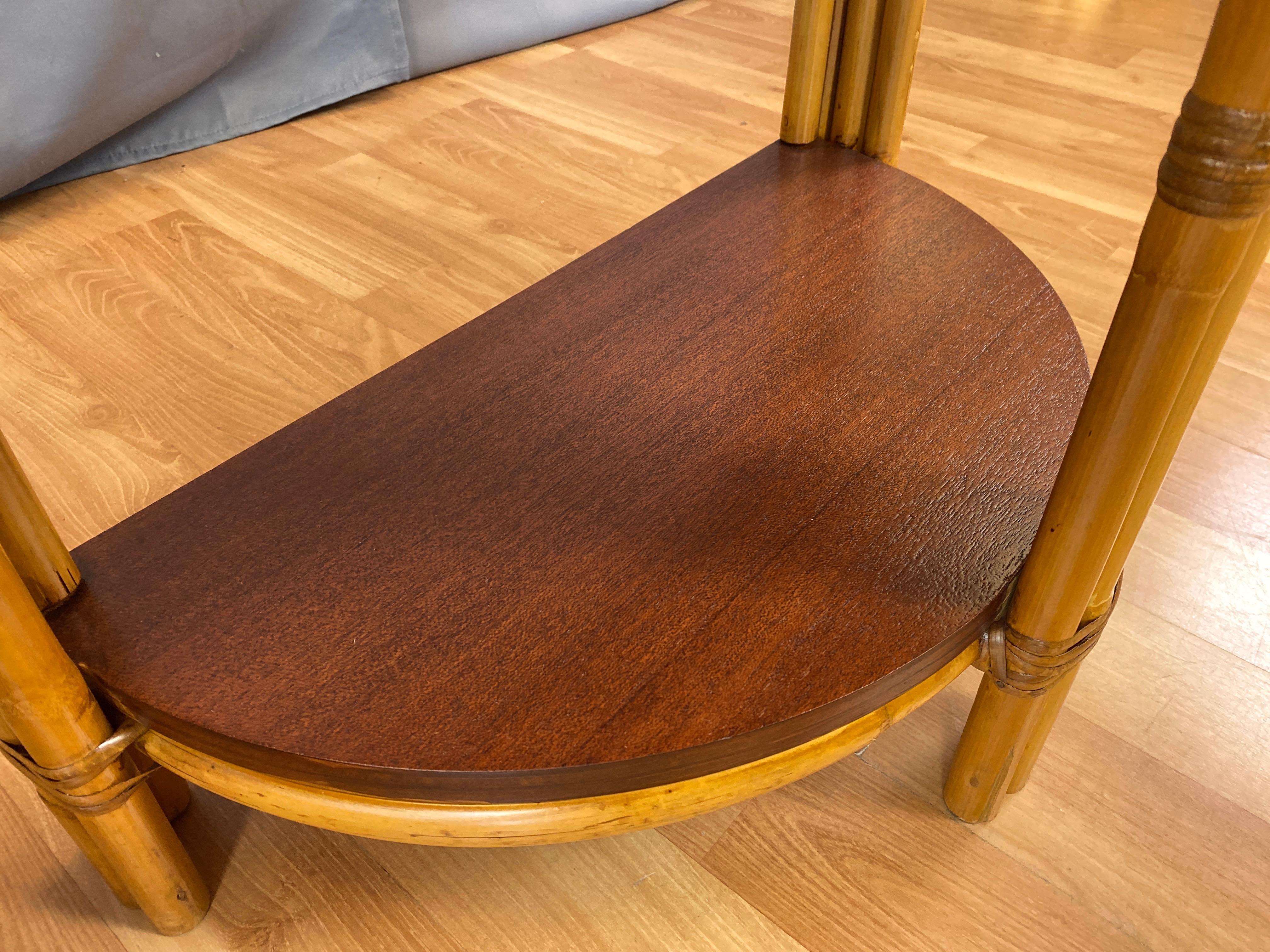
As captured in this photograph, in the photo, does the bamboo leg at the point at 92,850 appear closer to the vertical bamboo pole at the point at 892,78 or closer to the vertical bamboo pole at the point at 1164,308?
the vertical bamboo pole at the point at 1164,308

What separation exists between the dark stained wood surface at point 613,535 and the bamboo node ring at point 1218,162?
202 mm

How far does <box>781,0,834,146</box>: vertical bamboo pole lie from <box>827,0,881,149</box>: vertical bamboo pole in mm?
12

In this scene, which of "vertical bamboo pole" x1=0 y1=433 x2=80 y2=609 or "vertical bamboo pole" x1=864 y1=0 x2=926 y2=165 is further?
"vertical bamboo pole" x1=864 y1=0 x2=926 y2=165

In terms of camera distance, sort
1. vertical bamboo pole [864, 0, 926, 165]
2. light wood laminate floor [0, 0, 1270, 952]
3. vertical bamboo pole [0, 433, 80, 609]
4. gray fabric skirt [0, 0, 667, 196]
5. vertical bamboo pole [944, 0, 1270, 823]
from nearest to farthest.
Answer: vertical bamboo pole [944, 0, 1270, 823] → vertical bamboo pole [0, 433, 80, 609] → light wood laminate floor [0, 0, 1270, 952] → vertical bamboo pole [864, 0, 926, 165] → gray fabric skirt [0, 0, 667, 196]

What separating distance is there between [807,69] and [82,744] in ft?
2.02

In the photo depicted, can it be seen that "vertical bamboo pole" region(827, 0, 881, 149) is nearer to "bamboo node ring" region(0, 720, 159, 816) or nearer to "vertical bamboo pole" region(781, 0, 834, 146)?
"vertical bamboo pole" region(781, 0, 834, 146)

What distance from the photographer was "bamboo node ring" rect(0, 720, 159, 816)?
43cm

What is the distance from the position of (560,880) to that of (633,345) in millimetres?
311

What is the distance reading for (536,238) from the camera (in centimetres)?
110

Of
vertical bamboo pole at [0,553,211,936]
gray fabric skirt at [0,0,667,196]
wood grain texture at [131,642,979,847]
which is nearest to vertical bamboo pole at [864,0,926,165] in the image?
wood grain texture at [131,642,979,847]

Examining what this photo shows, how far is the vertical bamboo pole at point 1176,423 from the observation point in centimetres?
34

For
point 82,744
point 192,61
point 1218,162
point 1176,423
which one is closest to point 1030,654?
point 1176,423

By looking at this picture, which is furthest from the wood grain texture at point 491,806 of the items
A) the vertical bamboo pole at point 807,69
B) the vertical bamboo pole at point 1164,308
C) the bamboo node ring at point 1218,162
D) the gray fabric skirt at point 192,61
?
the gray fabric skirt at point 192,61

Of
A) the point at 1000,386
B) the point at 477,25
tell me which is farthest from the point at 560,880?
the point at 477,25
